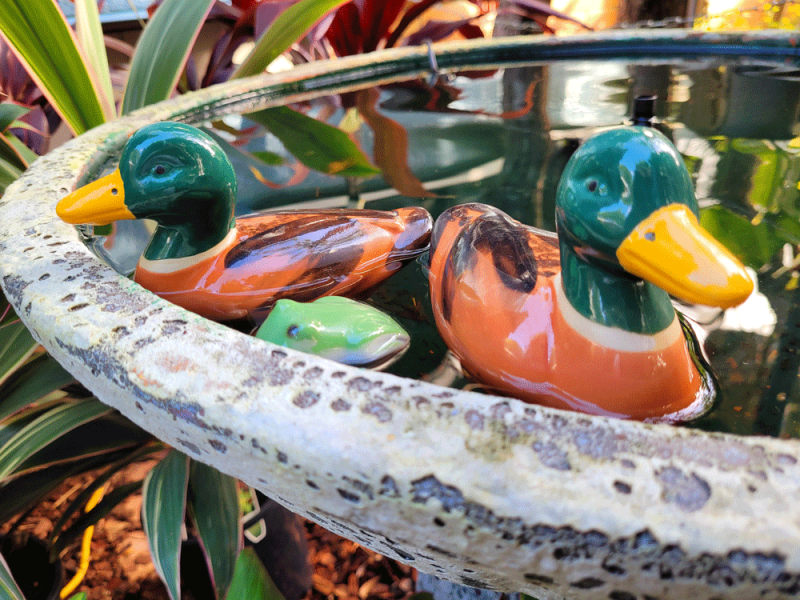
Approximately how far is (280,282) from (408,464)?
37 cm

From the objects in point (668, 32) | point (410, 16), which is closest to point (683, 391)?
point (668, 32)

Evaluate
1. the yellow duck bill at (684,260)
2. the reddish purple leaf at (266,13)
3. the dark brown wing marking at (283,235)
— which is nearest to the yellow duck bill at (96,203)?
the dark brown wing marking at (283,235)

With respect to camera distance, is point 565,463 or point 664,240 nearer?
point 565,463

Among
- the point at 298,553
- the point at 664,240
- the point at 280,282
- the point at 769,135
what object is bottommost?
the point at 298,553

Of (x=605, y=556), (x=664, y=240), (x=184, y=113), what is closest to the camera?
(x=605, y=556)

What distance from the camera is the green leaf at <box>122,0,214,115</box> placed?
126cm

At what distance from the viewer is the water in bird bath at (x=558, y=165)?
1.98 ft

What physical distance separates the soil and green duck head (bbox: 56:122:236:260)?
832mm

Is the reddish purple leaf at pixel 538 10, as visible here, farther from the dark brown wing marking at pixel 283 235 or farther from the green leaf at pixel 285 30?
the dark brown wing marking at pixel 283 235

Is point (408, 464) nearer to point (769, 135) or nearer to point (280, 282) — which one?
point (280, 282)

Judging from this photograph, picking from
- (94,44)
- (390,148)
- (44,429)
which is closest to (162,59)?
(94,44)

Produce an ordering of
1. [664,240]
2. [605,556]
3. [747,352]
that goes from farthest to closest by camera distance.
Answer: [747,352]
[664,240]
[605,556]

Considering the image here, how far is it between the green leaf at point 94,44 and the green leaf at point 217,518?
0.80 metres

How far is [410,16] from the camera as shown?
7.64 feet
